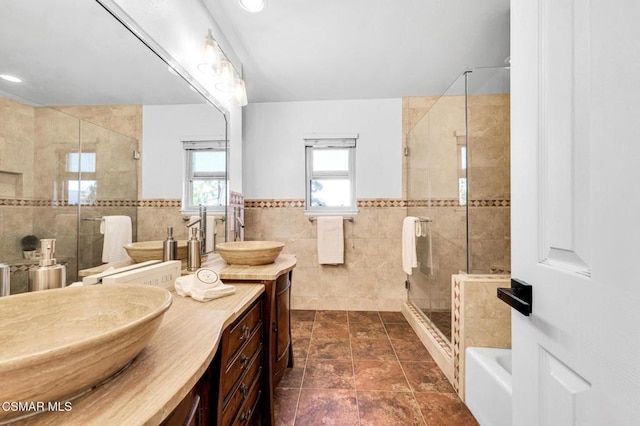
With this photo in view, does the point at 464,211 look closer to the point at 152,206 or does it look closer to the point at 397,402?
the point at 397,402

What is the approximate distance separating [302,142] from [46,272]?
7.88 feet

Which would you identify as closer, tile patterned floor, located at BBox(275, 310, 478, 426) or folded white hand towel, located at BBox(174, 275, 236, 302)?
folded white hand towel, located at BBox(174, 275, 236, 302)

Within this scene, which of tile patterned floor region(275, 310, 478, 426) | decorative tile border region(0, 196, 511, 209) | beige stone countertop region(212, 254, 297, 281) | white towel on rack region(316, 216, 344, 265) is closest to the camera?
decorative tile border region(0, 196, 511, 209)

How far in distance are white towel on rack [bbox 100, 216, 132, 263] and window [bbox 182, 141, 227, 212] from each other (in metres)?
0.36

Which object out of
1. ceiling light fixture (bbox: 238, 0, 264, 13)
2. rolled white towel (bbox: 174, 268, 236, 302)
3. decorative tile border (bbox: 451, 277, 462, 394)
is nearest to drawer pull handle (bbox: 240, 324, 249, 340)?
rolled white towel (bbox: 174, 268, 236, 302)

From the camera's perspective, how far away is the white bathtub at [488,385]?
1098mm

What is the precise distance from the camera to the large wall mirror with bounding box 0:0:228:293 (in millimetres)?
672

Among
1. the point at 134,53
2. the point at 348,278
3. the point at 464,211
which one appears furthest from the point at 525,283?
the point at 348,278

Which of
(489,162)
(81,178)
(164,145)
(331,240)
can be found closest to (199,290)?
(81,178)

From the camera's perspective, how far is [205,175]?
169 centimetres

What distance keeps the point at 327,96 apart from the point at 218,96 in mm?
1275

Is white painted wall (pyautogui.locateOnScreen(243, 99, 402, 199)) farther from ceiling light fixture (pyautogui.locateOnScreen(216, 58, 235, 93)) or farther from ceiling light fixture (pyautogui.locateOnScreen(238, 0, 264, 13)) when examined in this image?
ceiling light fixture (pyautogui.locateOnScreen(238, 0, 264, 13))

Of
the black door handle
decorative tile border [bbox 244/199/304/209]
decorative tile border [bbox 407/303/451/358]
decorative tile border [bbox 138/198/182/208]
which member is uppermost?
decorative tile border [bbox 244/199/304/209]

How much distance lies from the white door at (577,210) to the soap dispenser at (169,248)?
139cm
